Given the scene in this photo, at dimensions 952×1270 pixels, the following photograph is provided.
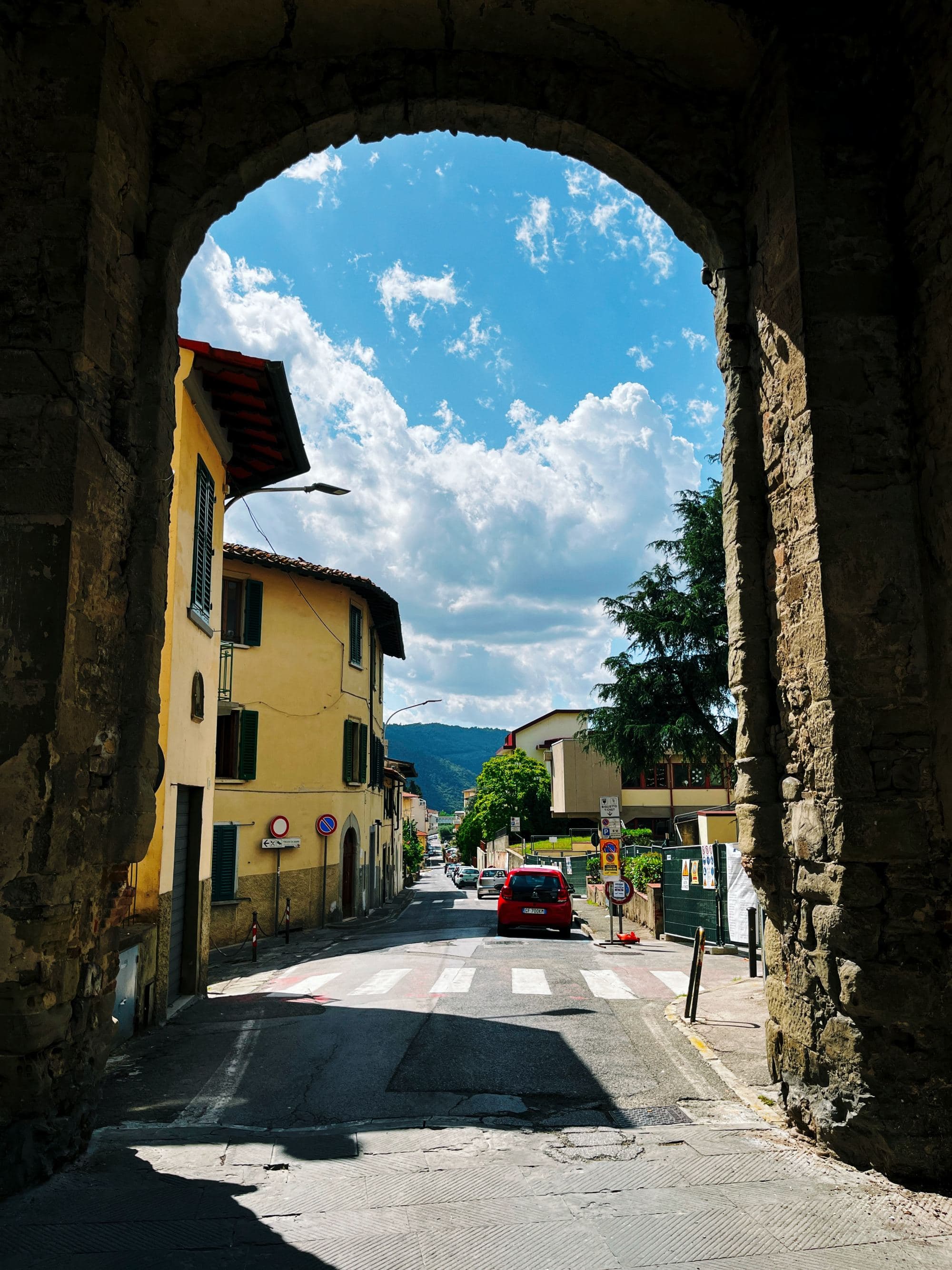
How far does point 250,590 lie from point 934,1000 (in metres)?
18.7

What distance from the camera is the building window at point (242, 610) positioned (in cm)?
2120

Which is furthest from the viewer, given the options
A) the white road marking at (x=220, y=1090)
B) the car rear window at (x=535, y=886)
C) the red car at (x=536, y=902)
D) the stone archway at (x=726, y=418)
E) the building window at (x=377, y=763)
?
the building window at (x=377, y=763)

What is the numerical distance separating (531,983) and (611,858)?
6.73m

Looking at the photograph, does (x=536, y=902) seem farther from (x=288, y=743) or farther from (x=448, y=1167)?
(x=448, y=1167)

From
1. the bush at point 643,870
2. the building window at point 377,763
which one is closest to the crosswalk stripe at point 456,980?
the bush at point 643,870

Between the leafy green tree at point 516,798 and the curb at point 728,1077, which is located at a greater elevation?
the leafy green tree at point 516,798

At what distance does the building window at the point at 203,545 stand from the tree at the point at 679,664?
14.8 meters

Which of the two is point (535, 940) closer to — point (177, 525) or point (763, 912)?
point (177, 525)

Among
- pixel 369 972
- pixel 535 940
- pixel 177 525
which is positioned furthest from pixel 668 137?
pixel 535 940

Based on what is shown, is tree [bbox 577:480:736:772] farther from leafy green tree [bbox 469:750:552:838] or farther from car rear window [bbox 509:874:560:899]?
leafy green tree [bbox 469:750:552:838]

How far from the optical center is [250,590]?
21469mm

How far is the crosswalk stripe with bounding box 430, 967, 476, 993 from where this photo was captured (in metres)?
11.1

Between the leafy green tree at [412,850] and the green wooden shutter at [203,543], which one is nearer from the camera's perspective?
the green wooden shutter at [203,543]

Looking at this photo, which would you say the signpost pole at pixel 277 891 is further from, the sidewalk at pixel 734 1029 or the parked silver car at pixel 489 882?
the parked silver car at pixel 489 882
